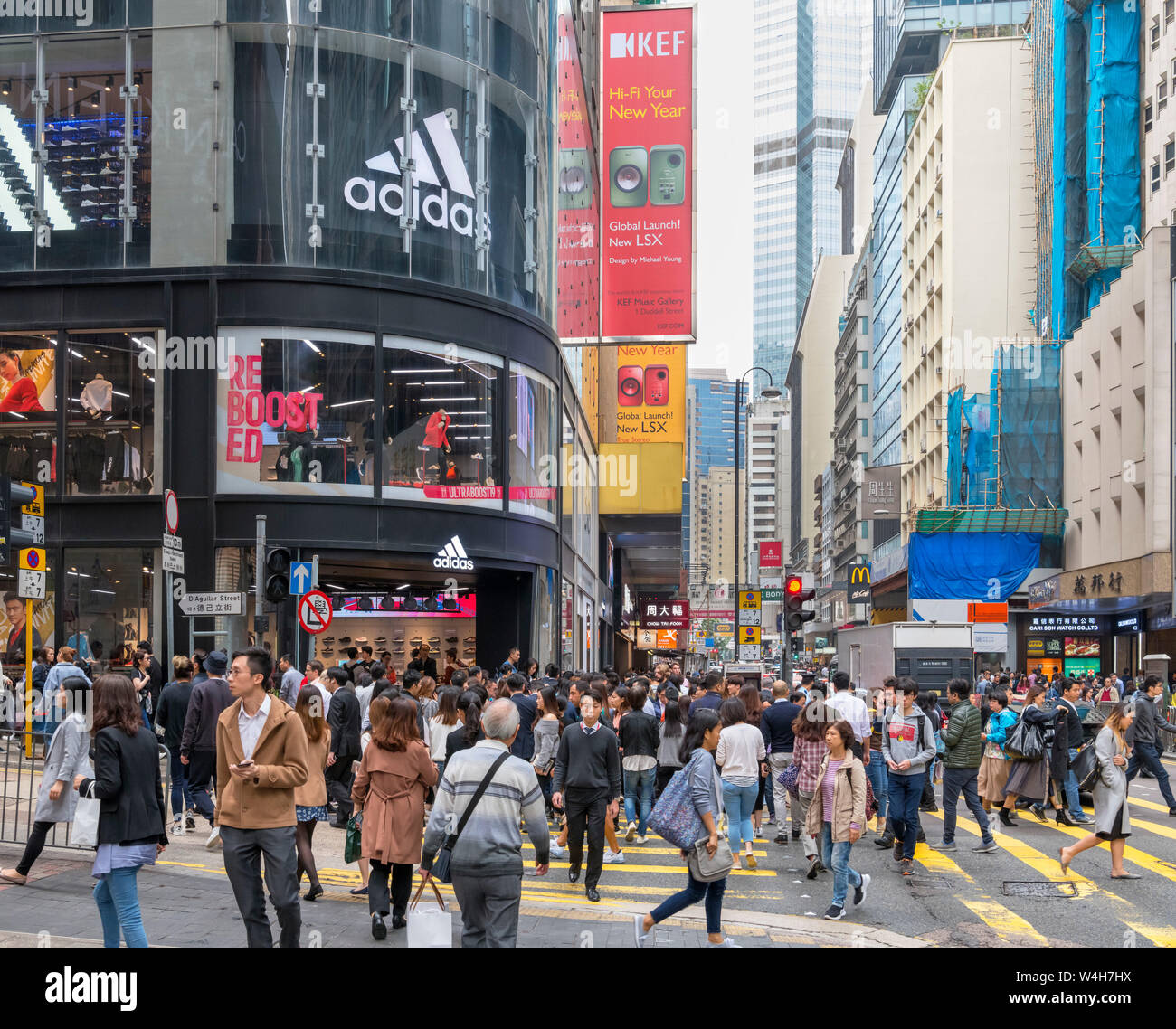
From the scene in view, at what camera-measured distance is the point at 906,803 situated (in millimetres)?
12547

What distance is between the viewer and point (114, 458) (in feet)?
74.6

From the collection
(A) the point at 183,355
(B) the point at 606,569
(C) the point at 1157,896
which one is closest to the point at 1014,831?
(C) the point at 1157,896

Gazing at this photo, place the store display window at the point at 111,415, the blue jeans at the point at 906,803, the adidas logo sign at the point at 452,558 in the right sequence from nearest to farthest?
the blue jeans at the point at 906,803, the store display window at the point at 111,415, the adidas logo sign at the point at 452,558

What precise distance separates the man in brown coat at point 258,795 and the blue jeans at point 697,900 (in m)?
2.53

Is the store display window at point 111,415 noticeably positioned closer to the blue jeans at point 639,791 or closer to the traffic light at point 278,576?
the traffic light at point 278,576

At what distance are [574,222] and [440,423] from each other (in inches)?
416

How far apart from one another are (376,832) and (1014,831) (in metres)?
10.3

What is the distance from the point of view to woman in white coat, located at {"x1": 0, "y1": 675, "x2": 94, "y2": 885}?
8.79m

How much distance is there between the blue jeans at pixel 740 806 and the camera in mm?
12055

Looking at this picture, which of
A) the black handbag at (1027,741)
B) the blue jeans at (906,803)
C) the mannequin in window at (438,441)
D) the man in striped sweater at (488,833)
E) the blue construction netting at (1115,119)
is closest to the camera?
the man in striped sweater at (488,833)

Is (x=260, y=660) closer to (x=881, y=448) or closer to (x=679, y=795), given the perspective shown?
(x=679, y=795)

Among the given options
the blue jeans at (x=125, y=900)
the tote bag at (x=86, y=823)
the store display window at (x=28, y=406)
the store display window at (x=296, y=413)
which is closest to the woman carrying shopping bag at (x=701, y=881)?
the blue jeans at (x=125, y=900)

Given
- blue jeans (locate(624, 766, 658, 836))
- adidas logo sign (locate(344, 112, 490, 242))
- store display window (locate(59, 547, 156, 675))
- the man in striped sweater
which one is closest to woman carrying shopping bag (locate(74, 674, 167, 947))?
the man in striped sweater
